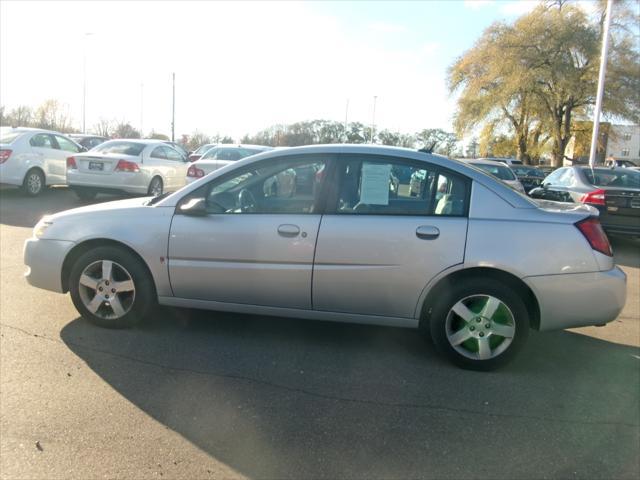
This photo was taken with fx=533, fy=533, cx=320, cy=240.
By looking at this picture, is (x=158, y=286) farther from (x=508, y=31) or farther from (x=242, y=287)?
(x=508, y=31)

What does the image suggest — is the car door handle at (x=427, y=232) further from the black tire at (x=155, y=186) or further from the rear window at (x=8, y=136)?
the rear window at (x=8, y=136)

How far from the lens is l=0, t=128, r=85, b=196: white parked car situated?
39.1 feet

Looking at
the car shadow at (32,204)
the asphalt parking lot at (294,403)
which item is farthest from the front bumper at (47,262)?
the car shadow at (32,204)

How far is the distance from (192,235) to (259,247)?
572 mm

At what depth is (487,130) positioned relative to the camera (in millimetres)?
43094

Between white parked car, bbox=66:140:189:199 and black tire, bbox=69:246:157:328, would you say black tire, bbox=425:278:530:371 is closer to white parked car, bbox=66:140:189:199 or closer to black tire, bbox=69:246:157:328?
black tire, bbox=69:246:157:328

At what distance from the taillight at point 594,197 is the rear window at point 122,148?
950 centimetres

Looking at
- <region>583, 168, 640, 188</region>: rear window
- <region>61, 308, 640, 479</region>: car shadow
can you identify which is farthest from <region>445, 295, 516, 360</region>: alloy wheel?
<region>583, 168, 640, 188</region>: rear window

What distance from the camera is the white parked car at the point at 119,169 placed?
11.9 metres

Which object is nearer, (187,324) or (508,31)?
(187,324)

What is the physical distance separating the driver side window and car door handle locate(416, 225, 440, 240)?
0.87 m

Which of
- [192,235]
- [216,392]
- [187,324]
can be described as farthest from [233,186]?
[216,392]

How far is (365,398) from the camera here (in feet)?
11.4

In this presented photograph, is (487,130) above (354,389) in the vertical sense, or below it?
above
